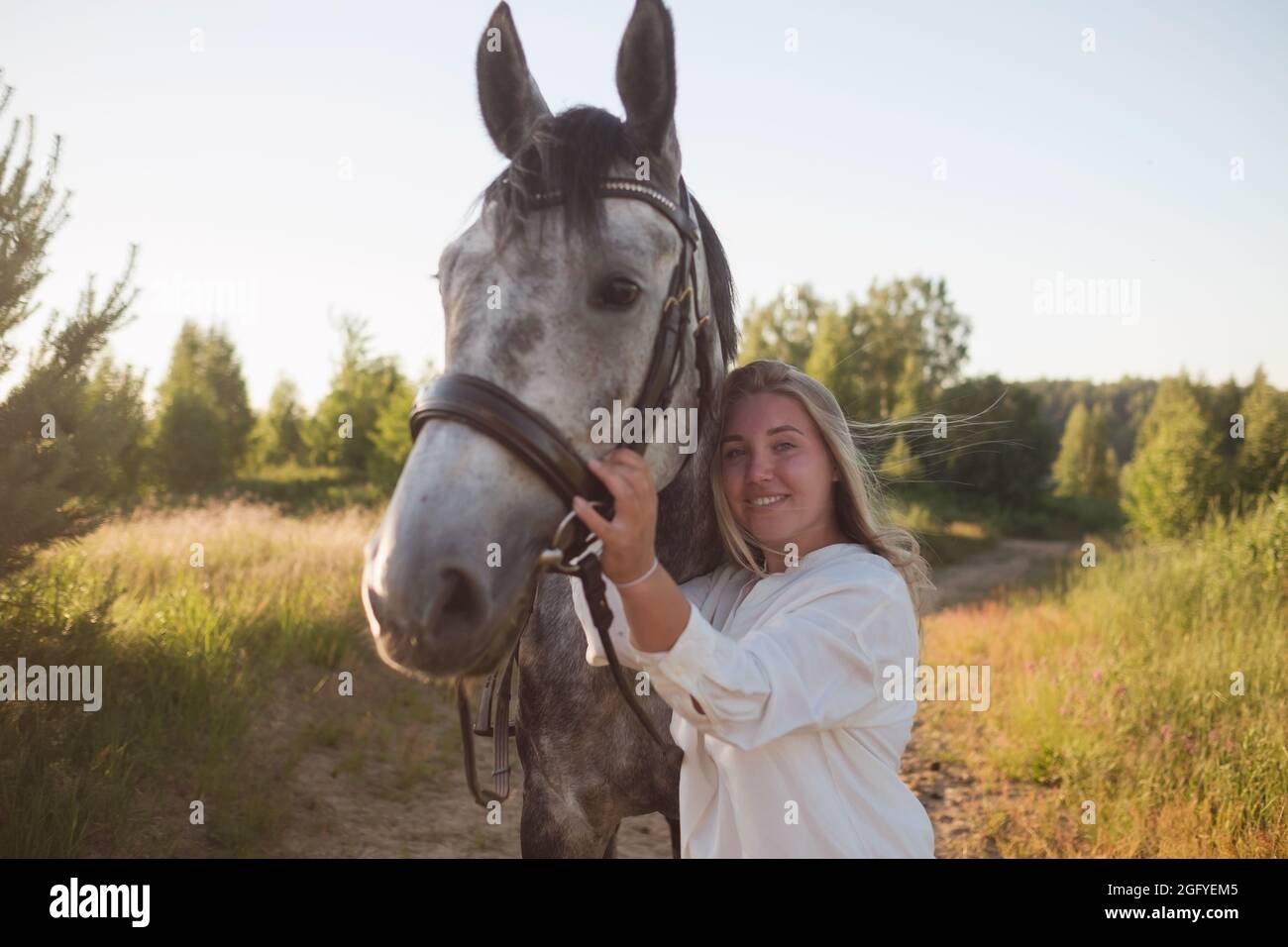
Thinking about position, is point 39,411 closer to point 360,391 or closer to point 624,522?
point 624,522

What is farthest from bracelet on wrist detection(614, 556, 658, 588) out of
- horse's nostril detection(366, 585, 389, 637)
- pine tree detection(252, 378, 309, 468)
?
pine tree detection(252, 378, 309, 468)

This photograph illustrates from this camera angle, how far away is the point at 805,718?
5.78ft

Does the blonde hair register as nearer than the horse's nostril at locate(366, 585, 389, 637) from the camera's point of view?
No

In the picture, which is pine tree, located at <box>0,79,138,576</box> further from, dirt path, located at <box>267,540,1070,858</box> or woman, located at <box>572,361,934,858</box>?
woman, located at <box>572,361,934,858</box>

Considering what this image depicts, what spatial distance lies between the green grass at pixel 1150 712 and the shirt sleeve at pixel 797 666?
4.20 metres

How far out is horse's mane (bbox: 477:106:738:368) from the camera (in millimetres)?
1746

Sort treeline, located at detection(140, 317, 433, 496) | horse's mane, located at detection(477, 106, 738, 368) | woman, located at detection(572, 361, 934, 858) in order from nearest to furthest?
woman, located at detection(572, 361, 934, 858) → horse's mane, located at detection(477, 106, 738, 368) → treeline, located at detection(140, 317, 433, 496)

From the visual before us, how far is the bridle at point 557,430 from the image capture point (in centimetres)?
152

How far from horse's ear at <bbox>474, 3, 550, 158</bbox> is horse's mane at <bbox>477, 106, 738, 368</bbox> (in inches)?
10.3

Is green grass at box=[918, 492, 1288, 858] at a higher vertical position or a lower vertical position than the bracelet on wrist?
lower

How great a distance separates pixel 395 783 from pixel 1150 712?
649cm

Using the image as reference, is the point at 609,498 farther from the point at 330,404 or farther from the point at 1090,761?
the point at 330,404
